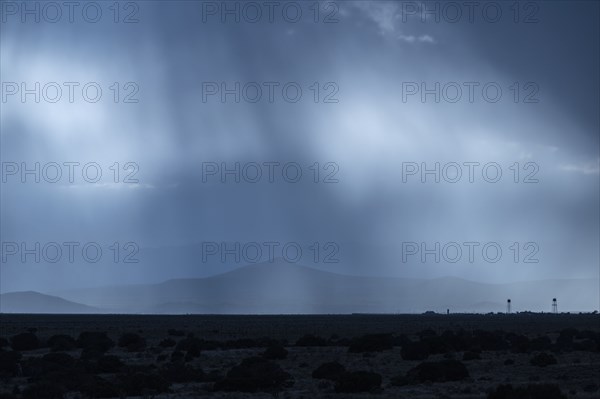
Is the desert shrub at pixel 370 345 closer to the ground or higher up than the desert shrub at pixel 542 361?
higher up

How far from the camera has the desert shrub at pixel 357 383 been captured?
36.4 metres

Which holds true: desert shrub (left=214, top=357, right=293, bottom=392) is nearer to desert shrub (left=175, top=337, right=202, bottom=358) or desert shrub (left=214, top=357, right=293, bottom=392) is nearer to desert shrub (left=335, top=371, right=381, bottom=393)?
desert shrub (left=335, top=371, right=381, bottom=393)

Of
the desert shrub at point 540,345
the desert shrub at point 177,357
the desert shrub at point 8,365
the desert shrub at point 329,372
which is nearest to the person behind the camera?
the desert shrub at point 329,372

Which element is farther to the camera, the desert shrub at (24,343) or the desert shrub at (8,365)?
the desert shrub at (24,343)

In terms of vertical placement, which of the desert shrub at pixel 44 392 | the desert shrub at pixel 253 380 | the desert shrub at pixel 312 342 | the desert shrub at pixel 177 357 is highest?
the desert shrub at pixel 312 342

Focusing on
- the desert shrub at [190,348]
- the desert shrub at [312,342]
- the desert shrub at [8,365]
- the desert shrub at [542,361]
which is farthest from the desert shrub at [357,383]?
the desert shrub at [312,342]

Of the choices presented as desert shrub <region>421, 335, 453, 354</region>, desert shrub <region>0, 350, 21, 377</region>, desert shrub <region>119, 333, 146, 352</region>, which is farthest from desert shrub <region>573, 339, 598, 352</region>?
desert shrub <region>0, 350, 21, 377</region>

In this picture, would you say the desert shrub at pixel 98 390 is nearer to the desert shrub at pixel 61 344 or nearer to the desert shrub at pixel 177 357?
the desert shrub at pixel 177 357

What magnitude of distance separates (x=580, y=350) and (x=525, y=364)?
1242cm

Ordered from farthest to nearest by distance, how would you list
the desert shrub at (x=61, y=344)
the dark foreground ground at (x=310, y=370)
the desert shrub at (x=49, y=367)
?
the desert shrub at (x=61, y=344), the desert shrub at (x=49, y=367), the dark foreground ground at (x=310, y=370)

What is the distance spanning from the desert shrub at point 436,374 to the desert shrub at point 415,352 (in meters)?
10.4

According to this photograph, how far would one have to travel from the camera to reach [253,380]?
124ft

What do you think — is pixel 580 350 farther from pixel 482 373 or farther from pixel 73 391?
Result: pixel 73 391

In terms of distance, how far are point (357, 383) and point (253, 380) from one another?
4359mm
